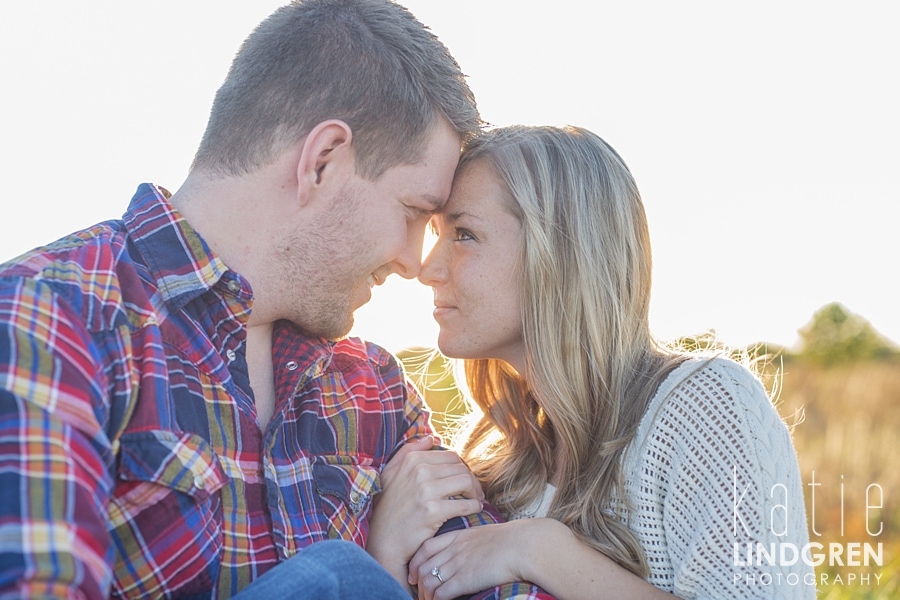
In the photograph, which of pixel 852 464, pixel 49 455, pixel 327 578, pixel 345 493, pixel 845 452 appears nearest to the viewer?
pixel 49 455

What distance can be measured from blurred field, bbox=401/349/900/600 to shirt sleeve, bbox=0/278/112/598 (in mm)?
1666

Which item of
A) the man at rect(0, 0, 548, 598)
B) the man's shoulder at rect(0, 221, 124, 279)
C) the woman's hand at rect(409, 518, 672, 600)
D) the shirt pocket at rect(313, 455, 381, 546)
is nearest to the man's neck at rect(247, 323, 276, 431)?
the man at rect(0, 0, 548, 598)

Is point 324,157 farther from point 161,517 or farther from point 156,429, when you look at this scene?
point 161,517

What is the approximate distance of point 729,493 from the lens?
2.25 metres

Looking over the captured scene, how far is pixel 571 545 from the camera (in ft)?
Result: 7.76

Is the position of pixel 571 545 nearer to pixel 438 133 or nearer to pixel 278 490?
pixel 278 490

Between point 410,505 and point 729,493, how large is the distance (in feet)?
2.68

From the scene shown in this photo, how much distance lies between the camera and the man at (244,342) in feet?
5.34

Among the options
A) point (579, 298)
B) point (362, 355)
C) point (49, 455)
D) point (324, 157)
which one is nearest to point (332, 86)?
point (324, 157)

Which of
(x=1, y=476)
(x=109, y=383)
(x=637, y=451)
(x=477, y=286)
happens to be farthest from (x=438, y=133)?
(x=1, y=476)

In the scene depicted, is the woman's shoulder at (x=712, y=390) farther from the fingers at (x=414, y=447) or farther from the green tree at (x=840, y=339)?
the green tree at (x=840, y=339)

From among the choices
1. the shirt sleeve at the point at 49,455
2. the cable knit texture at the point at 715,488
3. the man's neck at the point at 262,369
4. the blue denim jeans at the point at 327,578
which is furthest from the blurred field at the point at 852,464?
the shirt sleeve at the point at 49,455

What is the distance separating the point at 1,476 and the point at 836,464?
5323 millimetres

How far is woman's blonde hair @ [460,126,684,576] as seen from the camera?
2641 millimetres
